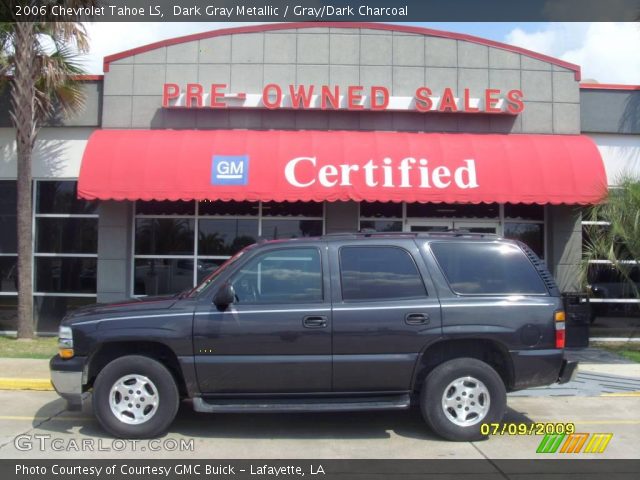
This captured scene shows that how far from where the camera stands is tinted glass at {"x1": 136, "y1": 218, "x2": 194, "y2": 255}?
520 inches

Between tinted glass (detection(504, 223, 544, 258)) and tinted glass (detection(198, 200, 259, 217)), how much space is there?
542 centimetres

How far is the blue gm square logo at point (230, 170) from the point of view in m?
11.8

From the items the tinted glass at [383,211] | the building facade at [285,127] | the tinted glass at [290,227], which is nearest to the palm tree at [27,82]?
the building facade at [285,127]

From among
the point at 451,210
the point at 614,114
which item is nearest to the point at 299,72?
the point at 451,210

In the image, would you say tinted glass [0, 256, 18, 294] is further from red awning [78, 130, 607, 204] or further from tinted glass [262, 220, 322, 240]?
tinted glass [262, 220, 322, 240]

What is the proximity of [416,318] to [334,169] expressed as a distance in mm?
6142

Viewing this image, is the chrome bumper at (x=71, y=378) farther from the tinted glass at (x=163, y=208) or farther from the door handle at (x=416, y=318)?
the tinted glass at (x=163, y=208)

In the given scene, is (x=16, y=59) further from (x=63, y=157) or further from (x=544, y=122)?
(x=544, y=122)

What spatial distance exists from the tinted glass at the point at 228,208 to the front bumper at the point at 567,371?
26.4ft

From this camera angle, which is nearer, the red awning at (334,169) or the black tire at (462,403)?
the black tire at (462,403)

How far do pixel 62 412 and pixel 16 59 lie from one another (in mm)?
7688

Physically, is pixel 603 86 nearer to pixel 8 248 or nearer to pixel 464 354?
pixel 464 354
